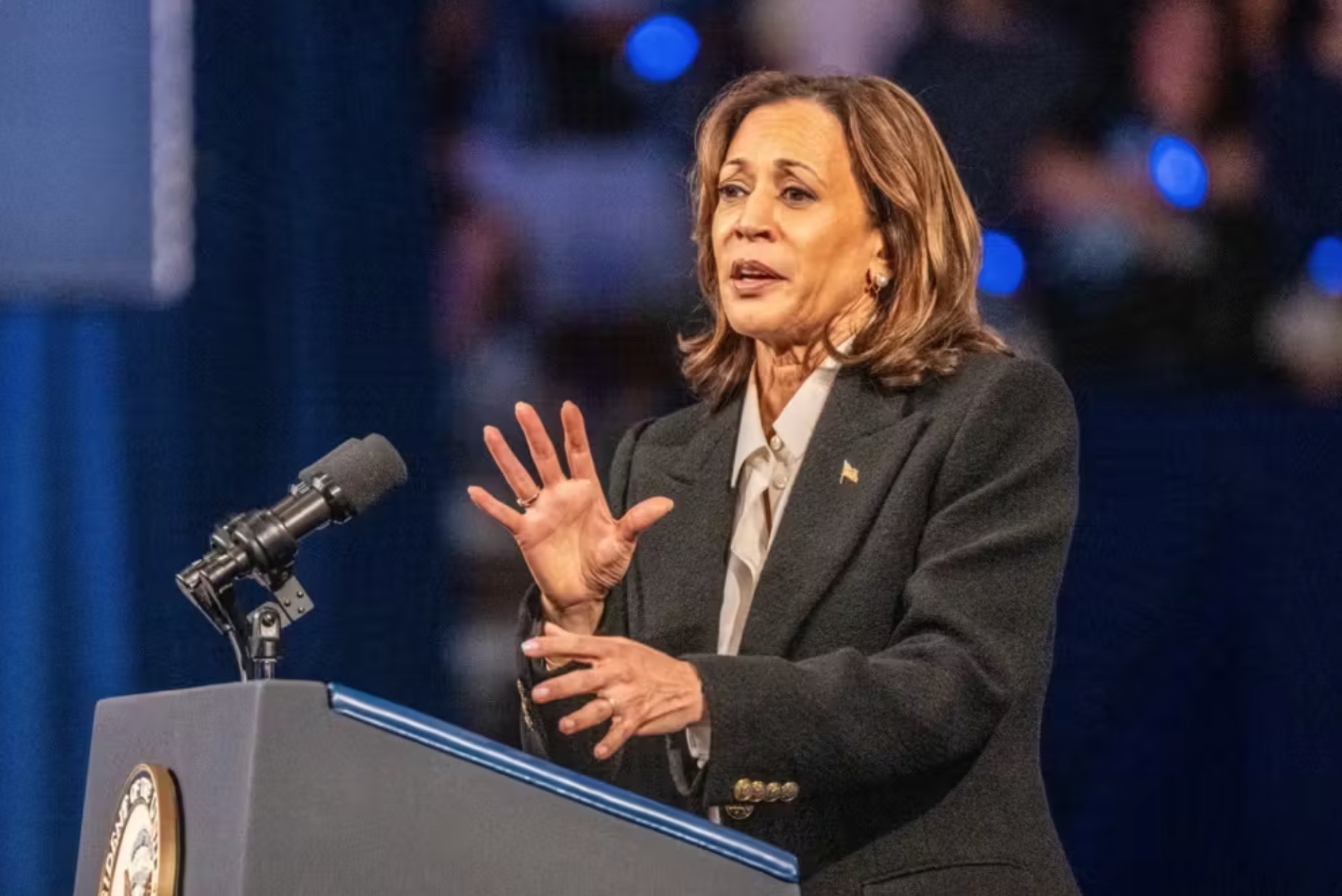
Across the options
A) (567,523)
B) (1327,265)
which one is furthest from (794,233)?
(1327,265)

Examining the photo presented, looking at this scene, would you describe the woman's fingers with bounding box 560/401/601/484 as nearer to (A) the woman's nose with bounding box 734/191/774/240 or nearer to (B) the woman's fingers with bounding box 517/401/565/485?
(B) the woman's fingers with bounding box 517/401/565/485

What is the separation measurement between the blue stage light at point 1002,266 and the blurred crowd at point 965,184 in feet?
0.04

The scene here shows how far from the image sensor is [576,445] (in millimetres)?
1770

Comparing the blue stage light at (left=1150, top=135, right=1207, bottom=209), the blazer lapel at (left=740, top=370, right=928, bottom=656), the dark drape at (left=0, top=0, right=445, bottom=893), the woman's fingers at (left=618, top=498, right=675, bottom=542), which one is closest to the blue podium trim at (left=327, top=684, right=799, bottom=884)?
the woman's fingers at (left=618, top=498, right=675, bottom=542)

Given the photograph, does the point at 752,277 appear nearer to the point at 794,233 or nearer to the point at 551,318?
the point at 794,233

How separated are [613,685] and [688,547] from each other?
2.49ft

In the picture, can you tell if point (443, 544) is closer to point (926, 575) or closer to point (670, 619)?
point (670, 619)

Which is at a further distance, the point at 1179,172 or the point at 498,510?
the point at 1179,172

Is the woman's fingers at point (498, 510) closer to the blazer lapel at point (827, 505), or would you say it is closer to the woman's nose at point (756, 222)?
the blazer lapel at point (827, 505)

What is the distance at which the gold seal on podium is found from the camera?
129cm

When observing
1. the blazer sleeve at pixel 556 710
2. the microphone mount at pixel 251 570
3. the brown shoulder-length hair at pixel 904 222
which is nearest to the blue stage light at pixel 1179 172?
the brown shoulder-length hair at pixel 904 222

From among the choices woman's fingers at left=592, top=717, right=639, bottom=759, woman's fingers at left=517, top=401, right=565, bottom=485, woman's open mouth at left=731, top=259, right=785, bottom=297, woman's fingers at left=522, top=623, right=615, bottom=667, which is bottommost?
woman's fingers at left=592, top=717, right=639, bottom=759

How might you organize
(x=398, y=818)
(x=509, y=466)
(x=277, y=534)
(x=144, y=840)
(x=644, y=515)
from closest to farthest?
(x=398, y=818)
(x=144, y=840)
(x=277, y=534)
(x=644, y=515)
(x=509, y=466)

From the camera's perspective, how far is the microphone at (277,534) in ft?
4.99
